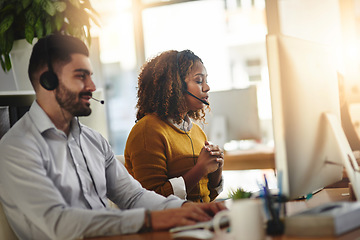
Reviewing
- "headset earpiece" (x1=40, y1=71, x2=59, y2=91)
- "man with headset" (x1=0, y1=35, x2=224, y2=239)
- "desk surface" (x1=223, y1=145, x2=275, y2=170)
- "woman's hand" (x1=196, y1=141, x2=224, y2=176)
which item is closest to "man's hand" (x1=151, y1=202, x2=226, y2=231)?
"man with headset" (x1=0, y1=35, x2=224, y2=239)

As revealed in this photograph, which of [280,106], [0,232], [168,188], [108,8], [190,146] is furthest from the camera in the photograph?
[108,8]

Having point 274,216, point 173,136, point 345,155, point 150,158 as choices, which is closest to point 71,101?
point 150,158

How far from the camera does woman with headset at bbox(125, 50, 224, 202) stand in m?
1.83

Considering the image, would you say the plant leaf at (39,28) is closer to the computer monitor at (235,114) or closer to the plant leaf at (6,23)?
the plant leaf at (6,23)

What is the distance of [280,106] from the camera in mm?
986

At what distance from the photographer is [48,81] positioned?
4.58 feet

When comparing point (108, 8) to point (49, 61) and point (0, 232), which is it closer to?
point (49, 61)

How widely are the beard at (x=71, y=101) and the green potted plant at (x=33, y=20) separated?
1064 mm

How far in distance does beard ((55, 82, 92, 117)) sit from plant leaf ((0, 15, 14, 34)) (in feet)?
3.81

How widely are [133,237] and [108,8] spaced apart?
14.2 ft

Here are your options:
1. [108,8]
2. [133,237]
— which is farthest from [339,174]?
[108,8]

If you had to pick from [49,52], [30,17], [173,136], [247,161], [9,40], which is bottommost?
[247,161]

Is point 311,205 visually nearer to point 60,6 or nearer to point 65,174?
point 65,174

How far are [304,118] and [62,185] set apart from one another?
0.73 m
